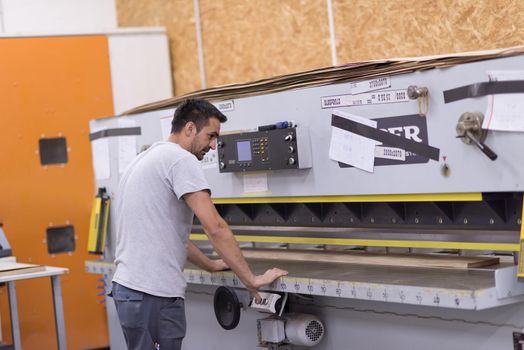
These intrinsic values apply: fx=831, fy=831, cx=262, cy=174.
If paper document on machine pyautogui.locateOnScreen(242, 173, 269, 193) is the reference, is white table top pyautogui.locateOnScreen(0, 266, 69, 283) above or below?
below

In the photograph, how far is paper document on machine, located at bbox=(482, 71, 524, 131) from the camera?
222cm

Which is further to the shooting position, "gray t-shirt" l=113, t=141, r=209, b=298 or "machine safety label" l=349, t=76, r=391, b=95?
"gray t-shirt" l=113, t=141, r=209, b=298

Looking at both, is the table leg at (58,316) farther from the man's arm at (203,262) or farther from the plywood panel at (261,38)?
the plywood panel at (261,38)

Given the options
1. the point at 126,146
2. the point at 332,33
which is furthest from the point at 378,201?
the point at 126,146

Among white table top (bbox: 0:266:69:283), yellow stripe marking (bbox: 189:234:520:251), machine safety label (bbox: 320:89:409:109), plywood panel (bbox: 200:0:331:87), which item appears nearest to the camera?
yellow stripe marking (bbox: 189:234:520:251)

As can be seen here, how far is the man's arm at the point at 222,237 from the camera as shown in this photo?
2.74m

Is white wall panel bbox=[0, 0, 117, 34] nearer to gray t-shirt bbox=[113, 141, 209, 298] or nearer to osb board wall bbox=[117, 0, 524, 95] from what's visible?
osb board wall bbox=[117, 0, 524, 95]

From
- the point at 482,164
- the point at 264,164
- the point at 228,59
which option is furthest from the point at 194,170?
the point at 228,59

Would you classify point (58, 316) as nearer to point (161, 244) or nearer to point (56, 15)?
point (161, 244)

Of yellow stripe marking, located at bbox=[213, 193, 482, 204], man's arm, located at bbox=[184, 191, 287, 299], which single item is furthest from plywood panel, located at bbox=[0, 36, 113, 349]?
man's arm, located at bbox=[184, 191, 287, 299]

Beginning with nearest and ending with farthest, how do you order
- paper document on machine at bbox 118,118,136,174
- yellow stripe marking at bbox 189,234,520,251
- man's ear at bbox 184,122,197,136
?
yellow stripe marking at bbox 189,234,520,251 < man's ear at bbox 184,122,197,136 < paper document on machine at bbox 118,118,136,174

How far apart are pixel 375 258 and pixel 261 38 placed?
2.01 meters

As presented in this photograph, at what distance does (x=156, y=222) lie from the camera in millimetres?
2828

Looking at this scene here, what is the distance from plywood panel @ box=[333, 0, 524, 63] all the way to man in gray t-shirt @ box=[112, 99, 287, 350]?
114 centimetres
